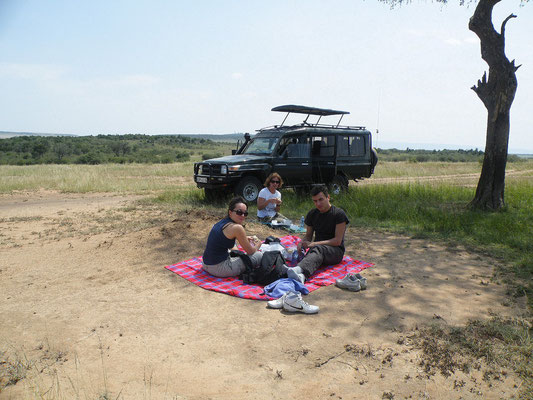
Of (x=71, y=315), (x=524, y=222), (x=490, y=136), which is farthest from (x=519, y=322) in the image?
(x=490, y=136)

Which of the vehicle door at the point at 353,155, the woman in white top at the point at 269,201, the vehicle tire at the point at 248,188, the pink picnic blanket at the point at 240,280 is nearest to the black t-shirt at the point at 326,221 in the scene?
the pink picnic blanket at the point at 240,280

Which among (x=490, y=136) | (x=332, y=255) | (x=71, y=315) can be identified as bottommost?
(x=71, y=315)

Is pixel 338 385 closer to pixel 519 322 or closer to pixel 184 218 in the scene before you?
pixel 519 322

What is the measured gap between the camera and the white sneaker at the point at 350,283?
490 centimetres

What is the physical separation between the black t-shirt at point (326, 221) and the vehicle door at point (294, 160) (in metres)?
5.06

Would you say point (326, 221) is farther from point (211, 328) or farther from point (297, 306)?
point (211, 328)

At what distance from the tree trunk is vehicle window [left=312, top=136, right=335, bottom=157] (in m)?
3.91

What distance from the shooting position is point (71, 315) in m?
4.25

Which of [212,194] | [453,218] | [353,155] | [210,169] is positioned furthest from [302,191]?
[453,218]

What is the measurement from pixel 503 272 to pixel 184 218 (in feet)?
18.4

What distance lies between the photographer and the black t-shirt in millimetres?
5618

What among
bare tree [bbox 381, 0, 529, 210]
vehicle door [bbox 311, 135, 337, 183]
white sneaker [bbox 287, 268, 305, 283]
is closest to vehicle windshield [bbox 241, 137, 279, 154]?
vehicle door [bbox 311, 135, 337, 183]

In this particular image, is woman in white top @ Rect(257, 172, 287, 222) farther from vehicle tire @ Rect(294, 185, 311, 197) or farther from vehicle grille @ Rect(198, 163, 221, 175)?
vehicle tire @ Rect(294, 185, 311, 197)

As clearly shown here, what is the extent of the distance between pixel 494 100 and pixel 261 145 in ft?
19.2
